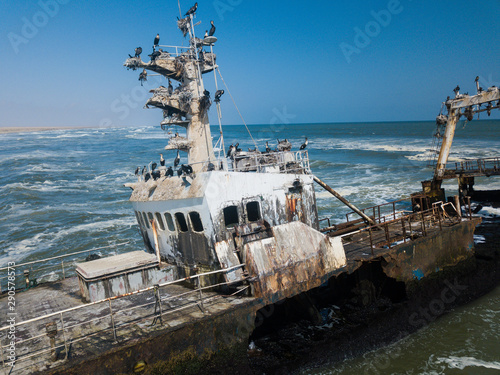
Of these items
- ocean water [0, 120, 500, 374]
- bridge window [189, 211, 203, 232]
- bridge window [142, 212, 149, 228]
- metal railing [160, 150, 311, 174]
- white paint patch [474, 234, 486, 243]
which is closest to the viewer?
ocean water [0, 120, 500, 374]

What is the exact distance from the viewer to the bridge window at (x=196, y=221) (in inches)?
460

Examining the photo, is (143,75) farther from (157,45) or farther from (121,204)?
(121,204)

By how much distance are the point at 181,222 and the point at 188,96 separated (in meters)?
4.88

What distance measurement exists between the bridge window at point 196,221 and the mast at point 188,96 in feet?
8.63

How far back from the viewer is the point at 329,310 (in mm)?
13961

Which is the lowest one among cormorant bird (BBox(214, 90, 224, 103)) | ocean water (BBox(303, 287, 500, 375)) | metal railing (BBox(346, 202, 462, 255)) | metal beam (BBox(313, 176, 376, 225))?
ocean water (BBox(303, 287, 500, 375))

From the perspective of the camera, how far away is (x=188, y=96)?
1397 centimetres

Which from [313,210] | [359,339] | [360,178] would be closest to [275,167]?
[313,210]

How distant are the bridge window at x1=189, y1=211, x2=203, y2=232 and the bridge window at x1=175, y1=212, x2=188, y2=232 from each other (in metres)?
0.57

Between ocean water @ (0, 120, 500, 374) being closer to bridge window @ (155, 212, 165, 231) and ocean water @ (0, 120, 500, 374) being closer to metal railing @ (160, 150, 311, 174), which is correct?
bridge window @ (155, 212, 165, 231)

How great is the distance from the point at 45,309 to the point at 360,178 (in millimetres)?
40614

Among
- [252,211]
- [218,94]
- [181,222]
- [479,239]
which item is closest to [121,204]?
[181,222]

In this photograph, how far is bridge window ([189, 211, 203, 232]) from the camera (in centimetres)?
1169

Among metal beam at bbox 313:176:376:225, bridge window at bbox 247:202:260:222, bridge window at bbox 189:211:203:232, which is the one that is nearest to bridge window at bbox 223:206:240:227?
bridge window at bbox 247:202:260:222
